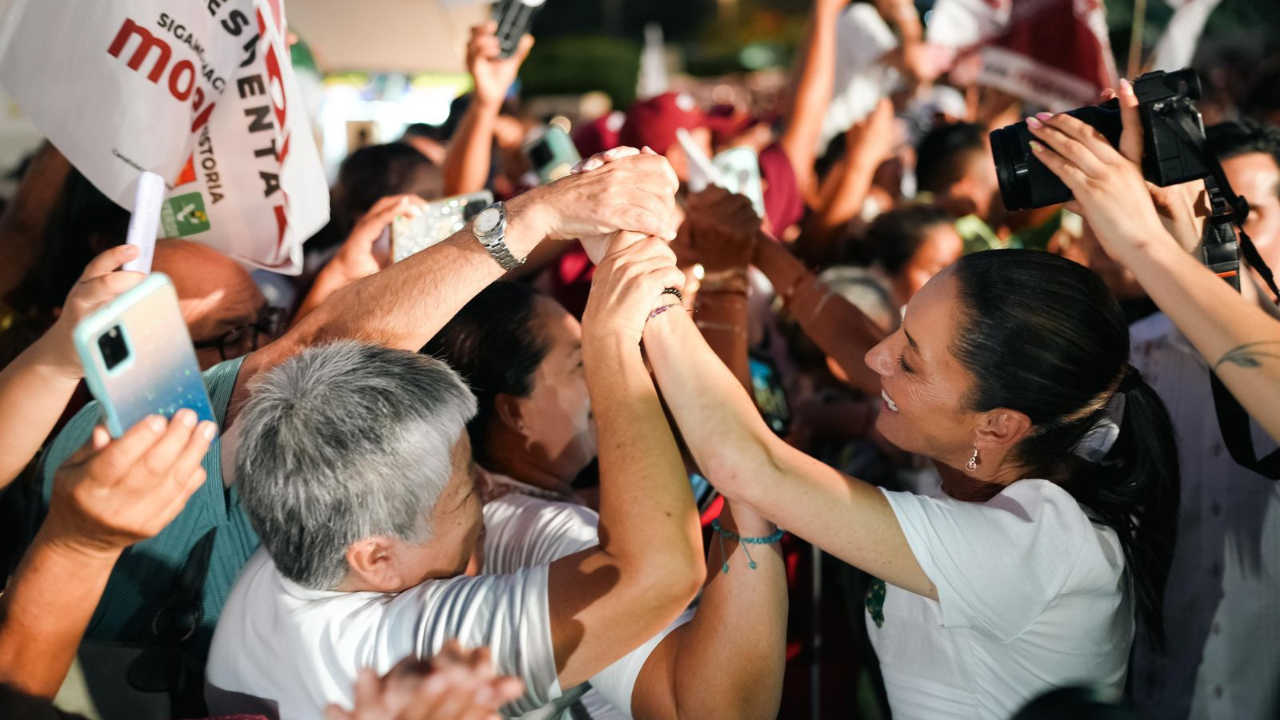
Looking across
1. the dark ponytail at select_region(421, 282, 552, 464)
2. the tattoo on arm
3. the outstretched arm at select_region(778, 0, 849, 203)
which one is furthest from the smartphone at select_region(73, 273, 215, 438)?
the outstretched arm at select_region(778, 0, 849, 203)

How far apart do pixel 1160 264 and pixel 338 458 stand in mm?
1351

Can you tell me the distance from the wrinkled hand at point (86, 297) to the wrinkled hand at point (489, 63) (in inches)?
71.8

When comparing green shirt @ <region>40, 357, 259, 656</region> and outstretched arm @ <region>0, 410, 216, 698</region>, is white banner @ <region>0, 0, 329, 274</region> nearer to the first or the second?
green shirt @ <region>40, 357, 259, 656</region>

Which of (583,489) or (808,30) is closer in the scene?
(583,489)

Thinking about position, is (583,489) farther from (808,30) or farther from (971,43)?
(971,43)

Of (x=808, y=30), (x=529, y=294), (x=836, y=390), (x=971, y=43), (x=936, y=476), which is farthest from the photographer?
(x=971, y=43)

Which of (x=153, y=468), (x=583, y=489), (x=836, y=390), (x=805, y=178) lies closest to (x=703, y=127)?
(x=805, y=178)

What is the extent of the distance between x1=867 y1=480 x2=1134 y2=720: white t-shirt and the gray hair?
2.47ft

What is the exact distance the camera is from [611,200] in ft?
5.39

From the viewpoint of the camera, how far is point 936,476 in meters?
2.78

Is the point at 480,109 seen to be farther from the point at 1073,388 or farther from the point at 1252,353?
the point at 1252,353

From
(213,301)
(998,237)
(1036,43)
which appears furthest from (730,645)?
(1036,43)

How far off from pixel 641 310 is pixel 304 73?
2.96 m

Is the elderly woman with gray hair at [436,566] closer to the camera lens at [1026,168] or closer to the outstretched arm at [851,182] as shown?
the camera lens at [1026,168]
